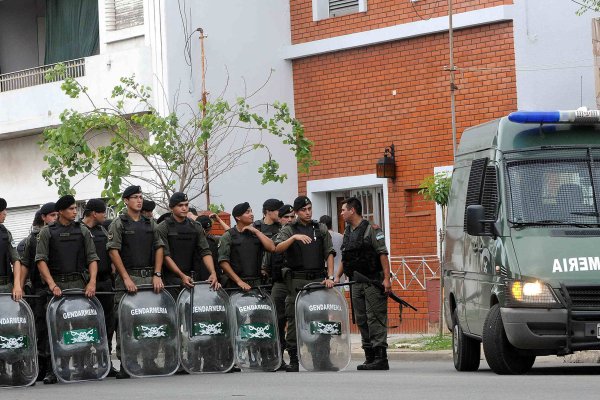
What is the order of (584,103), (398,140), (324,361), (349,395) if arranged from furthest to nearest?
(398,140), (584,103), (324,361), (349,395)

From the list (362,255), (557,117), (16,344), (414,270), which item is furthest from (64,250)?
(414,270)

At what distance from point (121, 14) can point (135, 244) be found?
472 inches

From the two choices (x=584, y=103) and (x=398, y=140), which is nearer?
(x=584, y=103)

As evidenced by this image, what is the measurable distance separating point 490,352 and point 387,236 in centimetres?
1230

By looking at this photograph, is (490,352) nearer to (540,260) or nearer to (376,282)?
(540,260)

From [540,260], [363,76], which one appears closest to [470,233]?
[540,260]

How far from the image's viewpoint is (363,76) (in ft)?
91.7

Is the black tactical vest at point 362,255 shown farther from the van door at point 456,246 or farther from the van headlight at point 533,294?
the van headlight at point 533,294

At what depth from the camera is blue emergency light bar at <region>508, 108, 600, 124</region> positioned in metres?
15.6

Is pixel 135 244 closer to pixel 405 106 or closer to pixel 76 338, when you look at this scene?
pixel 76 338

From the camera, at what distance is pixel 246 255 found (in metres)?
18.5

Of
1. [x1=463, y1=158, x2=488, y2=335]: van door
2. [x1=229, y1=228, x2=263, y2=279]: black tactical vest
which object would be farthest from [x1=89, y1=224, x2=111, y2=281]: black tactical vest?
[x1=463, y1=158, x2=488, y2=335]: van door

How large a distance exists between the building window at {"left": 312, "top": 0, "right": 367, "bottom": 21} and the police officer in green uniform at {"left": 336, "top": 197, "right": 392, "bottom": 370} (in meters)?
10.7

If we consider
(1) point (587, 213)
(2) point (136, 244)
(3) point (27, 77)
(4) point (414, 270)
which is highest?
(3) point (27, 77)
